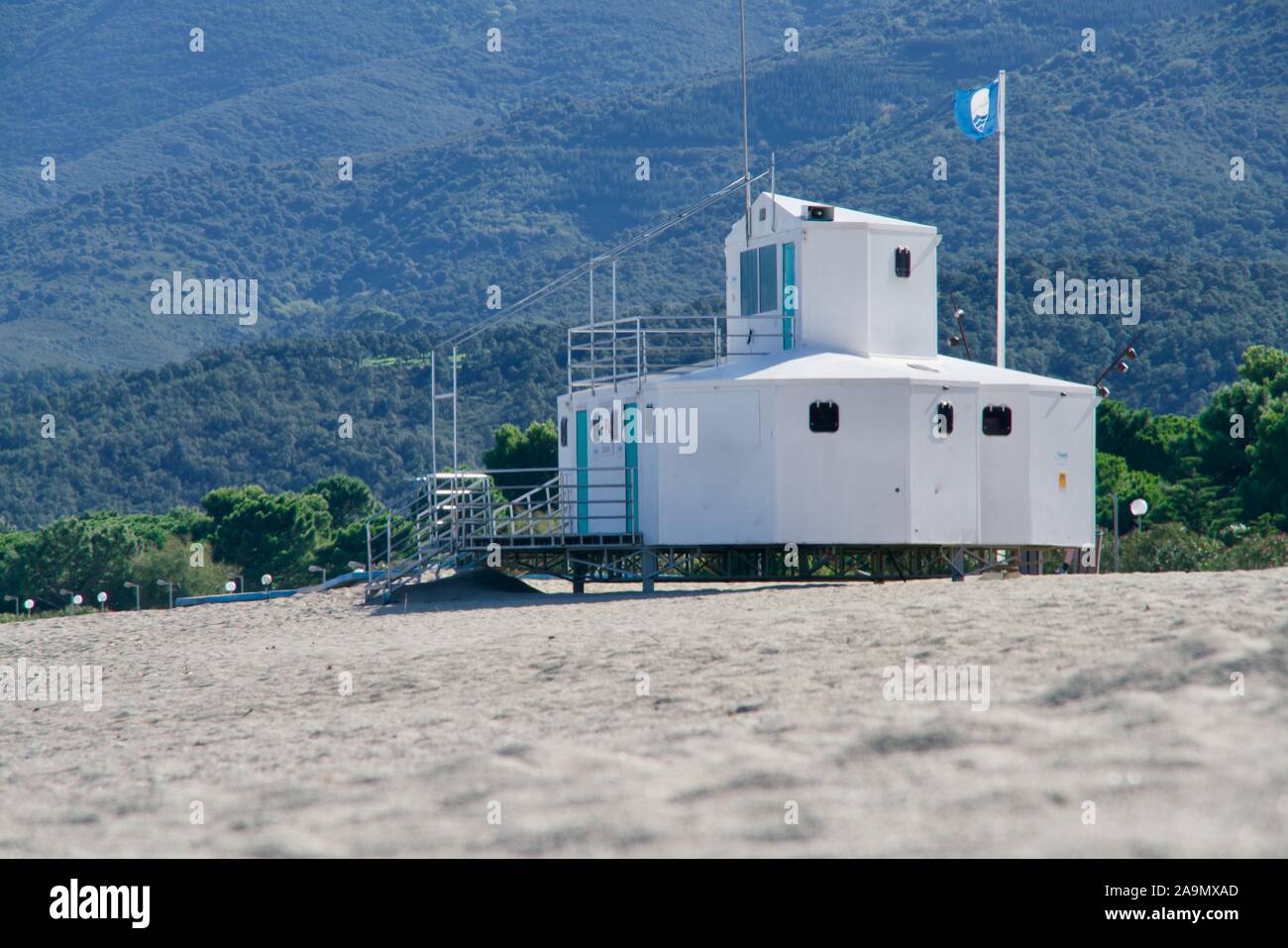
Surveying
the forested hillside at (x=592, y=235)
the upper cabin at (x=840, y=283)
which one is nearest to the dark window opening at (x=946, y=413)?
the upper cabin at (x=840, y=283)

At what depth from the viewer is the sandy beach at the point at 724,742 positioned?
9055mm

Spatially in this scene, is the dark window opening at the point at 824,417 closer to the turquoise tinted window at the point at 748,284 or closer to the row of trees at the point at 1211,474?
the turquoise tinted window at the point at 748,284

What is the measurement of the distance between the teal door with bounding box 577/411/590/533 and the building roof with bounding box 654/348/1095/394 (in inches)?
111

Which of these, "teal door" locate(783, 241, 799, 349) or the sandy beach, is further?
"teal door" locate(783, 241, 799, 349)

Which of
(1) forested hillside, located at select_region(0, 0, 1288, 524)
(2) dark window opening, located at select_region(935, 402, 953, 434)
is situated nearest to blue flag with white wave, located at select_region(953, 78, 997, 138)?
(2) dark window opening, located at select_region(935, 402, 953, 434)

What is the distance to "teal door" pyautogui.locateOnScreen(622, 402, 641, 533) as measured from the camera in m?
24.9

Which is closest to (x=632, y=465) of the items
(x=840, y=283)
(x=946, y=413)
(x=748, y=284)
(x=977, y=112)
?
(x=748, y=284)

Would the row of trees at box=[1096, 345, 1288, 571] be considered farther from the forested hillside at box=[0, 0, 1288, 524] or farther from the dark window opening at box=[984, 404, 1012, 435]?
the forested hillside at box=[0, 0, 1288, 524]

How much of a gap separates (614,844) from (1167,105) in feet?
433

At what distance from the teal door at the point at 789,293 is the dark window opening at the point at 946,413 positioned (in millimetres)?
3190

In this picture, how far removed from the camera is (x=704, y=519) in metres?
23.7
